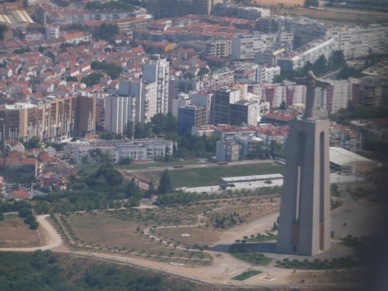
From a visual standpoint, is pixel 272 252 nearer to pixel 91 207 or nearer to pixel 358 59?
Answer: pixel 91 207

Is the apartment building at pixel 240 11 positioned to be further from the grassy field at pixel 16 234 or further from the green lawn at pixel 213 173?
the grassy field at pixel 16 234

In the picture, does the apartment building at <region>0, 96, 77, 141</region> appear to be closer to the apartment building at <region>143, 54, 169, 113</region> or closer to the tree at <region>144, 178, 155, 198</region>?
the apartment building at <region>143, 54, 169, 113</region>

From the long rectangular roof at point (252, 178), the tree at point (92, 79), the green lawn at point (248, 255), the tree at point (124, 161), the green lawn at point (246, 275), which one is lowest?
the tree at point (124, 161)

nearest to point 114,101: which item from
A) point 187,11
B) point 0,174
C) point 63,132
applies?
point 63,132

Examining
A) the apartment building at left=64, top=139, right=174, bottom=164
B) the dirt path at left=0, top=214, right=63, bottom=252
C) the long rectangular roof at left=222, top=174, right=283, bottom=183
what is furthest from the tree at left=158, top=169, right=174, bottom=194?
the apartment building at left=64, top=139, right=174, bottom=164

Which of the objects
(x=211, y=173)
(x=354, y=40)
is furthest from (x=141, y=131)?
(x=354, y=40)

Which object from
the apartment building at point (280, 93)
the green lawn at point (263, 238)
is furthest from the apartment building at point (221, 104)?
the green lawn at point (263, 238)
